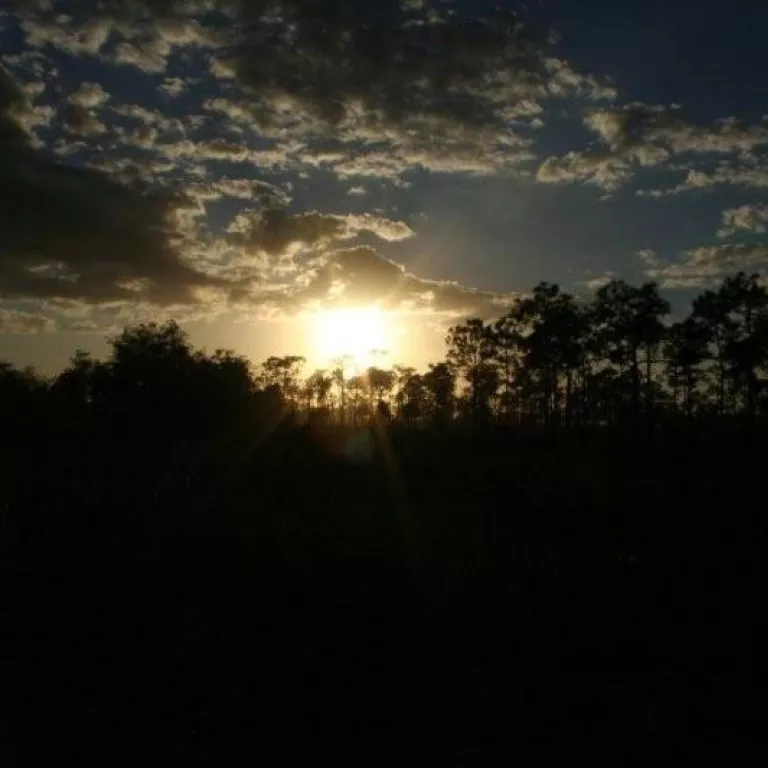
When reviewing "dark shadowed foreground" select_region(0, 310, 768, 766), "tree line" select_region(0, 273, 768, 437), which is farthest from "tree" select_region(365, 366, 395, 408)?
"dark shadowed foreground" select_region(0, 310, 768, 766)

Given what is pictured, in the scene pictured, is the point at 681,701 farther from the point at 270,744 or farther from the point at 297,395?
the point at 297,395

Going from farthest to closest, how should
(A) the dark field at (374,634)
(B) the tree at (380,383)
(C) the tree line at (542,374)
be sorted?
(B) the tree at (380,383) → (C) the tree line at (542,374) → (A) the dark field at (374,634)

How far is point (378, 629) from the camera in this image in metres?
10.4

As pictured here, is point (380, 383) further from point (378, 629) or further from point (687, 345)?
point (378, 629)

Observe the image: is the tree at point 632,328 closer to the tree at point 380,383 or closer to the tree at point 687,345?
the tree at point 687,345

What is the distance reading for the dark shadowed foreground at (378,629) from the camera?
7.37 m

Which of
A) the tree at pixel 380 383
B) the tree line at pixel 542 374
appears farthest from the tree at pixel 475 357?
the tree at pixel 380 383

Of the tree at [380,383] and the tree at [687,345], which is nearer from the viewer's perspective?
the tree at [687,345]

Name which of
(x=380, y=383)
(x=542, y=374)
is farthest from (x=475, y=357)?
(x=380, y=383)

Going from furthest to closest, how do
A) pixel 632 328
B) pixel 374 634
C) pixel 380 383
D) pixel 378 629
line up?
pixel 380 383 → pixel 632 328 → pixel 378 629 → pixel 374 634

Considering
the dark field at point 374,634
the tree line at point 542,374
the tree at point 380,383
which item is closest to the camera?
the dark field at point 374,634

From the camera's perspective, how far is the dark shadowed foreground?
7.37 metres

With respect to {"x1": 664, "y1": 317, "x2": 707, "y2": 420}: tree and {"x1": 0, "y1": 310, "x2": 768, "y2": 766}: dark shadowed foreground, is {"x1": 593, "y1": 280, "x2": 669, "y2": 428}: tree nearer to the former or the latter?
{"x1": 664, "y1": 317, "x2": 707, "y2": 420}: tree

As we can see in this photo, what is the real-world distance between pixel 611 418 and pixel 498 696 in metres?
52.1
